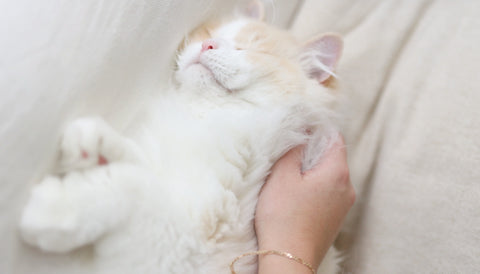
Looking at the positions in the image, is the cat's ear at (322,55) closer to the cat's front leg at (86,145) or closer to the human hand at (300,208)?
the human hand at (300,208)

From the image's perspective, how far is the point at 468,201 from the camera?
1003 millimetres

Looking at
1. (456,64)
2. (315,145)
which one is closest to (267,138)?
(315,145)

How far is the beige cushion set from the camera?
1.04 meters

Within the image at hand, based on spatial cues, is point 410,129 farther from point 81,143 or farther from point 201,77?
point 81,143

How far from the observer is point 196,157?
2.89ft

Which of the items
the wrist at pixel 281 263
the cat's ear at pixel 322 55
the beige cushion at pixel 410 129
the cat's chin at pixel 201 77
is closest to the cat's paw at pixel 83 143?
the cat's chin at pixel 201 77

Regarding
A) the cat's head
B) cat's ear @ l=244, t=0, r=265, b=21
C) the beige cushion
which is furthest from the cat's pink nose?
the beige cushion

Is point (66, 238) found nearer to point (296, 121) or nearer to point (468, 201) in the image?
point (296, 121)

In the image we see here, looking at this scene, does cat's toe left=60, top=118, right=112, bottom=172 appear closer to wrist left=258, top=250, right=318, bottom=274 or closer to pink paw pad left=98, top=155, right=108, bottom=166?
pink paw pad left=98, top=155, right=108, bottom=166

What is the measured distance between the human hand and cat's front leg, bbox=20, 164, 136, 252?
39cm

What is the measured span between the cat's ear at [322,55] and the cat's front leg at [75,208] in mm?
755

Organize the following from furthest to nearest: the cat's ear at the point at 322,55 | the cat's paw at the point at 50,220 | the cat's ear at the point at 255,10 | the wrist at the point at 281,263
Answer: the cat's ear at the point at 255,10 → the cat's ear at the point at 322,55 → the wrist at the point at 281,263 → the cat's paw at the point at 50,220

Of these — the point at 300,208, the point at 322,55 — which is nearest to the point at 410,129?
the point at 322,55

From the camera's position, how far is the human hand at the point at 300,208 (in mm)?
922
